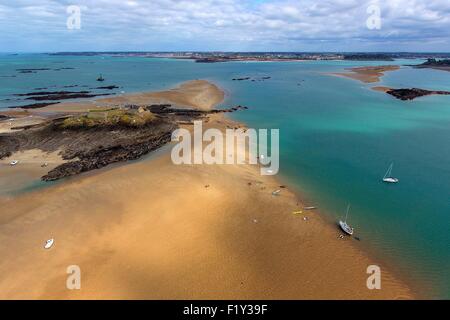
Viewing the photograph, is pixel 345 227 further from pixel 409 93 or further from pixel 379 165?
pixel 409 93

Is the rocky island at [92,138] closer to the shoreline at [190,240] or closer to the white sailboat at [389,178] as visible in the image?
the shoreline at [190,240]

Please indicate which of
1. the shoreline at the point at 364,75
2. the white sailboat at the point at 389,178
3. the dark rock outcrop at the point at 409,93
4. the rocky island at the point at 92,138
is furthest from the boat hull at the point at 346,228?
the shoreline at the point at 364,75

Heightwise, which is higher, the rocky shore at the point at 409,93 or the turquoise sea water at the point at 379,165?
the rocky shore at the point at 409,93

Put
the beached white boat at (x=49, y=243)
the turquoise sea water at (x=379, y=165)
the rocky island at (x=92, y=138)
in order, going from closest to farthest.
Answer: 1. the beached white boat at (x=49, y=243)
2. the turquoise sea water at (x=379, y=165)
3. the rocky island at (x=92, y=138)

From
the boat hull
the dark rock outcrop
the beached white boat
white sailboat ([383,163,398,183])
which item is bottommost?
the beached white boat

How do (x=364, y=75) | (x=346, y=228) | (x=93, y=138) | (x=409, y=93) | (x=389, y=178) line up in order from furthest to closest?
(x=364, y=75) → (x=409, y=93) → (x=93, y=138) → (x=389, y=178) → (x=346, y=228)

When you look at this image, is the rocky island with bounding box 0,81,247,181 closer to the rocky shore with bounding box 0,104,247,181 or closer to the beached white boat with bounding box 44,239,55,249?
the rocky shore with bounding box 0,104,247,181

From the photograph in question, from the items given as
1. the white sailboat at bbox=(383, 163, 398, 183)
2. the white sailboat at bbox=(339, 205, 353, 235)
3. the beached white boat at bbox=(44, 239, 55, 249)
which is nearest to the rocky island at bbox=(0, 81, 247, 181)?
the beached white boat at bbox=(44, 239, 55, 249)

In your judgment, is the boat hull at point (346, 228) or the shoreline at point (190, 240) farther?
the boat hull at point (346, 228)

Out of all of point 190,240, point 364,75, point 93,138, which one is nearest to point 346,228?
point 190,240
